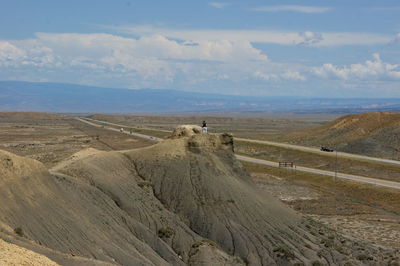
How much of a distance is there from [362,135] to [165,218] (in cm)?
8890

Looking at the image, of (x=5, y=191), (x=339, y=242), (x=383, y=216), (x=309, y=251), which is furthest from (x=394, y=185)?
(x=5, y=191)

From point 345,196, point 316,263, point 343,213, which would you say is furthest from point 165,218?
point 345,196

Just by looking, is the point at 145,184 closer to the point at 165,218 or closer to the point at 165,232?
the point at 165,218

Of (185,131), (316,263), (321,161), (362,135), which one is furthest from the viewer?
(362,135)

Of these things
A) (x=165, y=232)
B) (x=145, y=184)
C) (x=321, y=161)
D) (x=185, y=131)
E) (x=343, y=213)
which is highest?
(x=185, y=131)

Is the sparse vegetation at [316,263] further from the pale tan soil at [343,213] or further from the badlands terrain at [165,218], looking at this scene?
the pale tan soil at [343,213]

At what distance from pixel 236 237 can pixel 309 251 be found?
A: 16.2 ft

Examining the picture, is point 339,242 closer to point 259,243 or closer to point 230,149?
point 259,243

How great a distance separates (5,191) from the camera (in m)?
22.0

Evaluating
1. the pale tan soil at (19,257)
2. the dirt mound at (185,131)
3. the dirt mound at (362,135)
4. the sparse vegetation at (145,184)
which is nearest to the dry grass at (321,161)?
the dirt mound at (362,135)

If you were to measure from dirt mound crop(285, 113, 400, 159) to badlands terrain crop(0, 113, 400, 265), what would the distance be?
5255 centimetres

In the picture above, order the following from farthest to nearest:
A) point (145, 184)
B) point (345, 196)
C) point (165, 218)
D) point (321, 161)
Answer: point (321, 161) < point (345, 196) < point (145, 184) < point (165, 218)

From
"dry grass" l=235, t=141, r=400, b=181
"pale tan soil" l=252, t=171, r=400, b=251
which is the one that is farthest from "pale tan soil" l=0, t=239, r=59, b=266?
"dry grass" l=235, t=141, r=400, b=181

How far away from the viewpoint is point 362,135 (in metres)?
111
